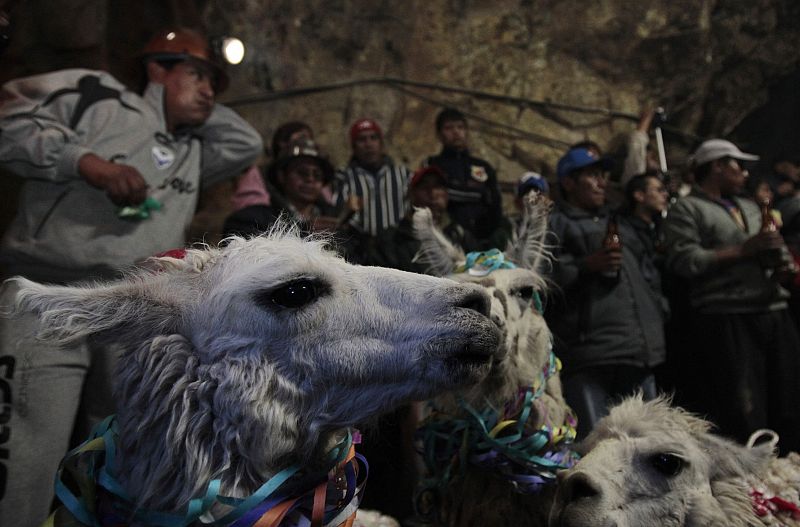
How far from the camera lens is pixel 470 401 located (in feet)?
8.77

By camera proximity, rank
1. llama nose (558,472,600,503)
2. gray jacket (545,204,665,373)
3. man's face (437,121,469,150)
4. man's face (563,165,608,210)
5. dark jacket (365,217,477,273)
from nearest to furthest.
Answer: llama nose (558,472,600,503) → gray jacket (545,204,665,373) → dark jacket (365,217,477,273) → man's face (563,165,608,210) → man's face (437,121,469,150)

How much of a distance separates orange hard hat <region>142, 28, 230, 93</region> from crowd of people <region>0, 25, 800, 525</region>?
12 millimetres

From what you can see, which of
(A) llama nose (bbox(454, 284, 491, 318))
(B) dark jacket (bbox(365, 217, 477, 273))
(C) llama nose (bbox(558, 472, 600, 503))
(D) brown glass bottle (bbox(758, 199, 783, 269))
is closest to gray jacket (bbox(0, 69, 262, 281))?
(B) dark jacket (bbox(365, 217, 477, 273))

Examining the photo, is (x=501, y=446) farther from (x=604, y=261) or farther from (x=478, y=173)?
(x=478, y=173)

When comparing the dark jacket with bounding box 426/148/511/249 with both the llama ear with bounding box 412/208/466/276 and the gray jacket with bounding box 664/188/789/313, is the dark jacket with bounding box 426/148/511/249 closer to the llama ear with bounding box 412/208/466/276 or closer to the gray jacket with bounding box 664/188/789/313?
the gray jacket with bounding box 664/188/789/313

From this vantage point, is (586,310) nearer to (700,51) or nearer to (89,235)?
(89,235)

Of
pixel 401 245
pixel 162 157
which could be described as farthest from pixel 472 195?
pixel 162 157

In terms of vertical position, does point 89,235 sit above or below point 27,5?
below

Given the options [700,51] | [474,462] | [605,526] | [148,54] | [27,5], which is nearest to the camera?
[605,526]

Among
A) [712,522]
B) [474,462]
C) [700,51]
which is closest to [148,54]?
[474,462]

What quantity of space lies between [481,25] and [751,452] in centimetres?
774

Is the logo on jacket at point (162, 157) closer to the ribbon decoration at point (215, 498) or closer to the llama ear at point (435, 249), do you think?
the llama ear at point (435, 249)

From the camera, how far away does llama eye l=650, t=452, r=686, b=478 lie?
216cm

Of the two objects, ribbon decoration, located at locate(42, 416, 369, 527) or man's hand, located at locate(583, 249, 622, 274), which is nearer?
ribbon decoration, located at locate(42, 416, 369, 527)
